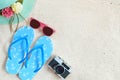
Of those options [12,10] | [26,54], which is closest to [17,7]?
[12,10]

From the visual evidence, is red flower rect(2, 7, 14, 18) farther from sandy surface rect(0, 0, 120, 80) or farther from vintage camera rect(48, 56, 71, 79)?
vintage camera rect(48, 56, 71, 79)

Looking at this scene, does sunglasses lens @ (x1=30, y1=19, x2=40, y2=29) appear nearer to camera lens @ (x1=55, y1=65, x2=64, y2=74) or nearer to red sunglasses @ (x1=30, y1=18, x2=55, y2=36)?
red sunglasses @ (x1=30, y1=18, x2=55, y2=36)

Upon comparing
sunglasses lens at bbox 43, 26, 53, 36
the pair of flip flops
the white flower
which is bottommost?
the pair of flip flops

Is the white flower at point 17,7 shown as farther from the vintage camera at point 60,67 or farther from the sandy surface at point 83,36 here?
the vintage camera at point 60,67

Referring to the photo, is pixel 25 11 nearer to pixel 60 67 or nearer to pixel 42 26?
pixel 42 26

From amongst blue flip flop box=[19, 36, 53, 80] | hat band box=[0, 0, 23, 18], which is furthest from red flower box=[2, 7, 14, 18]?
blue flip flop box=[19, 36, 53, 80]

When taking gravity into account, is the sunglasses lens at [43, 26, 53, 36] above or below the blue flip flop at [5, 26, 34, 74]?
above
